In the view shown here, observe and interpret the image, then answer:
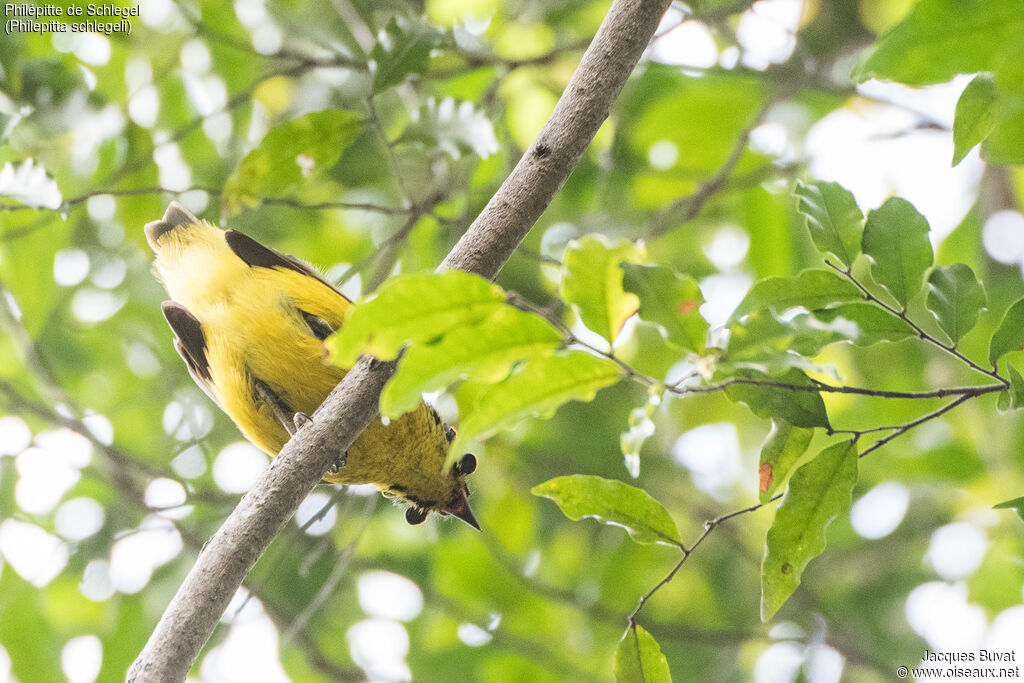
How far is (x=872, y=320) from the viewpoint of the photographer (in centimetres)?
190

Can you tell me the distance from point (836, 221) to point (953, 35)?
1.47 feet

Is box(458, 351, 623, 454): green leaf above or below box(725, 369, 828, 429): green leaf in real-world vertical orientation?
below

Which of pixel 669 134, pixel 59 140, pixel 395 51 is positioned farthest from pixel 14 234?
pixel 669 134

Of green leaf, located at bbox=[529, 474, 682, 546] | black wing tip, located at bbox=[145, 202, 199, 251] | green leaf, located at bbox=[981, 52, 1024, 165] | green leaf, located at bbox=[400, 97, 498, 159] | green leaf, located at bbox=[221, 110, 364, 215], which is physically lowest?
green leaf, located at bbox=[529, 474, 682, 546]

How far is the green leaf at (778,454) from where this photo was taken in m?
2.09

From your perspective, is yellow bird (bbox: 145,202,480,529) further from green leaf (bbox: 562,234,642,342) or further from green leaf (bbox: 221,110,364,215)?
green leaf (bbox: 562,234,642,342)

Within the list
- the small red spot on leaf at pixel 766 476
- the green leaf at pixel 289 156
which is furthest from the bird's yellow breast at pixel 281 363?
the small red spot on leaf at pixel 766 476

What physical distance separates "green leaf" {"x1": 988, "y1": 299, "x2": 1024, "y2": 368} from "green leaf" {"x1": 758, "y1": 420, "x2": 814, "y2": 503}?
17.7 inches

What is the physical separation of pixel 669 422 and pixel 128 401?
3.34 metres

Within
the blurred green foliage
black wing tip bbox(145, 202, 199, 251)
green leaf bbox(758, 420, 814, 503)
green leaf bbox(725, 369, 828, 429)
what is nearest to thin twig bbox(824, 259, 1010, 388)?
green leaf bbox(725, 369, 828, 429)

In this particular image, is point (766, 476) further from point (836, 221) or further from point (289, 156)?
point (289, 156)

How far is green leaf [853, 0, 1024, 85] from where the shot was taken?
1.69 meters

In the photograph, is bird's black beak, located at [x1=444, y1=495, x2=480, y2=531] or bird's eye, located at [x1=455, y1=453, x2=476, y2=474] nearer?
bird's eye, located at [x1=455, y1=453, x2=476, y2=474]

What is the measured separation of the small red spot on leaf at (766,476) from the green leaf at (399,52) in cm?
226
